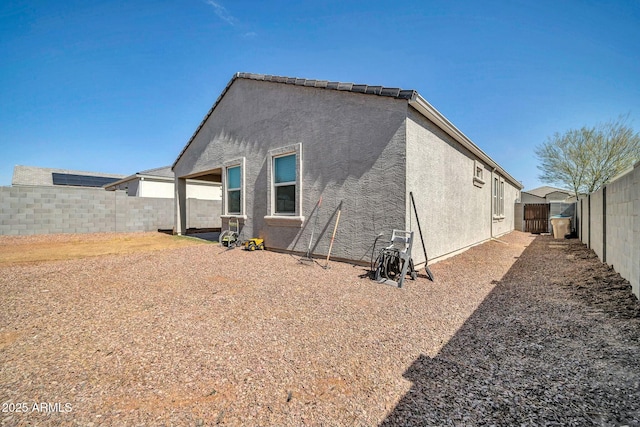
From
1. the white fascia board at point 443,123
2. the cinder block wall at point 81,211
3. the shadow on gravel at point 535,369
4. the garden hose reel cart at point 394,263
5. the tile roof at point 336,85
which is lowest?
the shadow on gravel at point 535,369

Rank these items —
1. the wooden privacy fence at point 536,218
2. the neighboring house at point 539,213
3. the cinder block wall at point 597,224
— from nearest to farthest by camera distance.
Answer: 1. the cinder block wall at point 597,224
2. the neighboring house at point 539,213
3. the wooden privacy fence at point 536,218

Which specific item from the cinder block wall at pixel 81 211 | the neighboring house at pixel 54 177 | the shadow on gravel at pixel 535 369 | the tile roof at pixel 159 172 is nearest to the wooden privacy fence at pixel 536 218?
the shadow on gravel at pixel 535 369

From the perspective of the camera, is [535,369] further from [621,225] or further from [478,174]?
[478,174]

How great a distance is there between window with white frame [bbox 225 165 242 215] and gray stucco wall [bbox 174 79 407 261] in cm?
57

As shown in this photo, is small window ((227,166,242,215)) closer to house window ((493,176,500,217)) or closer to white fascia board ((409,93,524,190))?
white fascia board ((409,93,524,190))

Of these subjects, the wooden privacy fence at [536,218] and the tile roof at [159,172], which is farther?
the tile roof at [159,172]

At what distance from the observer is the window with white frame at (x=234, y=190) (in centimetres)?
952

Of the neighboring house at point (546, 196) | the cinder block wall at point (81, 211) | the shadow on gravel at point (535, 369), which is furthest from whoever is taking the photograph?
the neighboring house at point (546, 196)

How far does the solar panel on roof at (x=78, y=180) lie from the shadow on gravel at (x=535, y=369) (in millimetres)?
33304

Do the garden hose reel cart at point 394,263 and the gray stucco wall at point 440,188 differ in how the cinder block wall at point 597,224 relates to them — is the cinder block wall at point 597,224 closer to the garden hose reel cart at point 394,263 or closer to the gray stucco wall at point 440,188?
the gray stucco wall at point 440,188

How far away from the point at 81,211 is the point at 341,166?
45.0 feet

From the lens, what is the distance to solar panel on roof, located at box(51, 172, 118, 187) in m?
25.5

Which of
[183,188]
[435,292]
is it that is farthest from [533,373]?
[183,188]

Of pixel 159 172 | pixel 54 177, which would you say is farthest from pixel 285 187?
pixel 54 177
